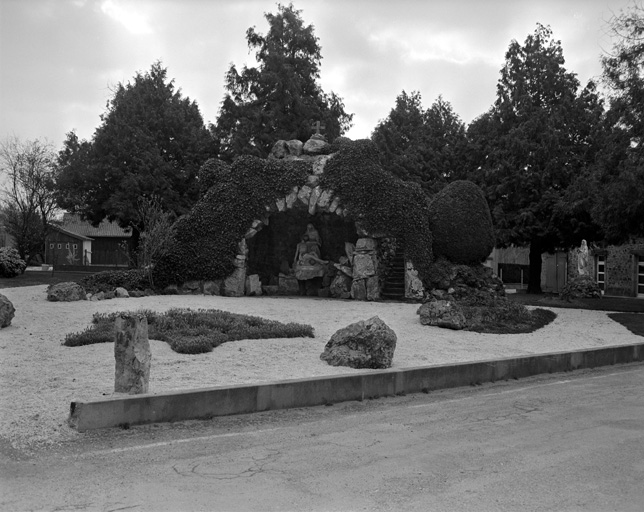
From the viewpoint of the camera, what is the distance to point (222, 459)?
5.11 m

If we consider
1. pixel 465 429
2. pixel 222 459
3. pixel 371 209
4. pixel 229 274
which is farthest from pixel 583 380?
pixel 229 274

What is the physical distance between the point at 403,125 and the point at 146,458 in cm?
3918

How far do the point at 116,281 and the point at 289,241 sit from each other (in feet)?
21.7

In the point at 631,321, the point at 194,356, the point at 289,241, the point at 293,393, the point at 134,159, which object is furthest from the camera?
the point at 134,159

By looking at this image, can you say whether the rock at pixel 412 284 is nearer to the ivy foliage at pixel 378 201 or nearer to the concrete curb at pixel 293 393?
the ivy foliage at pixel 378 201

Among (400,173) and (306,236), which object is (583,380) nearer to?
(306,236)

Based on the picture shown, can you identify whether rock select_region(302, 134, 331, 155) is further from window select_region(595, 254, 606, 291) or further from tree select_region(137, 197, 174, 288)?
window select_region(595, 254, 606, 291)

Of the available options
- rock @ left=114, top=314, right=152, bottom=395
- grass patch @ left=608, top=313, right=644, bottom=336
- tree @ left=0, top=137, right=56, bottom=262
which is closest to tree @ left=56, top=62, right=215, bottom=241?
tree @ left=0, top=137, right=56, bottom=262

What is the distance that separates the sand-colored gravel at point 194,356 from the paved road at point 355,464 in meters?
0.90

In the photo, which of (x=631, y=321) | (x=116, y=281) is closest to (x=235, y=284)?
(x=116, y=281)

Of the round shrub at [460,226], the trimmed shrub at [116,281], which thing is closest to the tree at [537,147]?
the round shrub at [460,226]

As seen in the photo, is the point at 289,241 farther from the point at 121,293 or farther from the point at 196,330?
the point at 196,330

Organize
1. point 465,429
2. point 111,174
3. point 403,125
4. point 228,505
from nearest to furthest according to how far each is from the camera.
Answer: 1. point 228,505
2. point 465,429
3. point 111,174
4. point 403,125

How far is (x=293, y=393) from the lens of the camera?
7184mm
